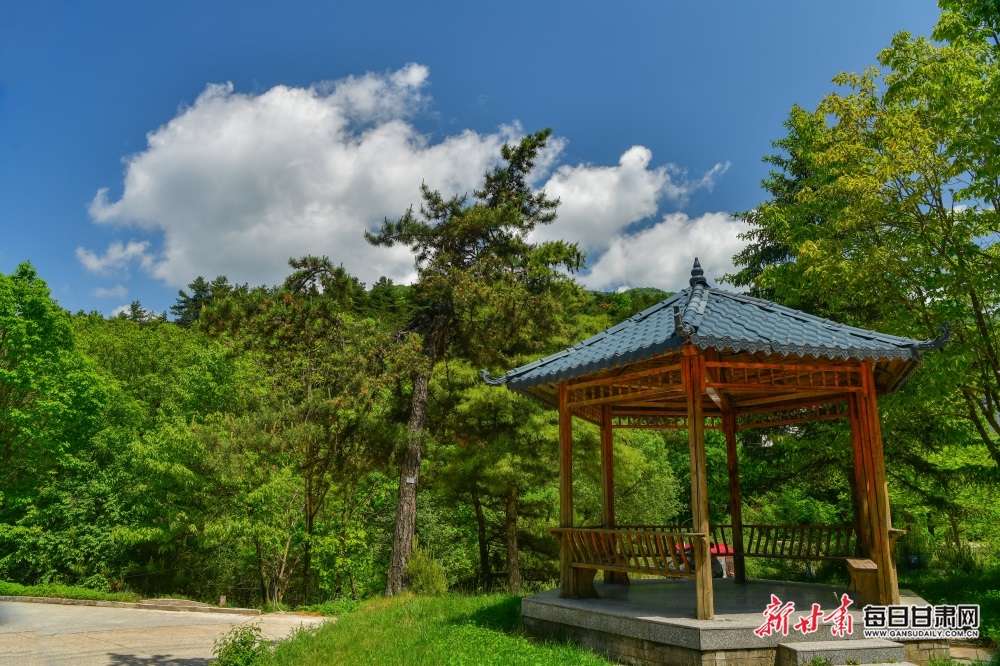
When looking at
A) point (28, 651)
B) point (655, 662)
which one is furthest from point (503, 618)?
point (28, 651)

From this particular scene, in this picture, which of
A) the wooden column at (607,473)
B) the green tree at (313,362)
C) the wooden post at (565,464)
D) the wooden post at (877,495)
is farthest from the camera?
the green tree at (313,362)

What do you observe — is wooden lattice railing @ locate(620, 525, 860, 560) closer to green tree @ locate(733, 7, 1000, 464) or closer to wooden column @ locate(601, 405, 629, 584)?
wooden column @ locate(601, 405, 629, 584)

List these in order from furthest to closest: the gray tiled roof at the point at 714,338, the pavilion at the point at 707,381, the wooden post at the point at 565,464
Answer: the wooden post at the point at 565,464
the pavilion at the point at 707,381
the gray tiled roof at the point at 714,338

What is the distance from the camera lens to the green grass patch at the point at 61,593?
1581cm

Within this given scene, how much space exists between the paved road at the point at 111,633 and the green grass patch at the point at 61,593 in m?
0.74

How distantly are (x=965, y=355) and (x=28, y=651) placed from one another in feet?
45.6

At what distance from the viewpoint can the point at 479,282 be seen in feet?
48.5

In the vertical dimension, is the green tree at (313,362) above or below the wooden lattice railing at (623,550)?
above

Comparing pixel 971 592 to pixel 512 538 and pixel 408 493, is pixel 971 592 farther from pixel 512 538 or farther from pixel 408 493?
pixel 408 493

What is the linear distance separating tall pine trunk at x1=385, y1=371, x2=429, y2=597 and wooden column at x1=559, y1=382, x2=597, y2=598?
22.7ft

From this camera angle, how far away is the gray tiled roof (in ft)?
20.7

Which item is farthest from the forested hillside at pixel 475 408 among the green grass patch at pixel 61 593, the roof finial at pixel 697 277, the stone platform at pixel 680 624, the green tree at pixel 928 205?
the stone platform at pixel 680 624

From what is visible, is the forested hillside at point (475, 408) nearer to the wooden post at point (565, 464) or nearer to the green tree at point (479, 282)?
the green tree at point (479, 282)

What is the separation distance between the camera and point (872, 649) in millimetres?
5965
